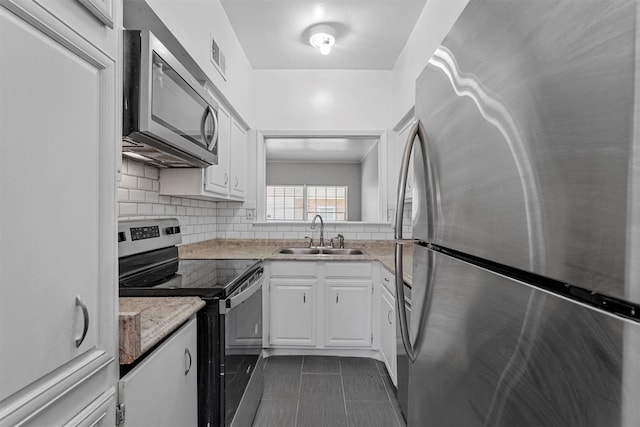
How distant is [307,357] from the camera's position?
2.75 m

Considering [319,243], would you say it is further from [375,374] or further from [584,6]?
[584,6]

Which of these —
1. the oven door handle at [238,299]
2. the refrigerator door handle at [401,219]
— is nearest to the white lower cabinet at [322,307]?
the oven door handle at [238,299]

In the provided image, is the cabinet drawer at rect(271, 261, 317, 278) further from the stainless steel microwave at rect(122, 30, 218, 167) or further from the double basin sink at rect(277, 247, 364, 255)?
the stainless steel microwave at rect(122, 30, 218, 167)

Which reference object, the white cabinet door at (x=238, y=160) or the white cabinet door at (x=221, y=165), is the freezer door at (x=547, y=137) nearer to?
the white cabinet door at (x=221, y=165)

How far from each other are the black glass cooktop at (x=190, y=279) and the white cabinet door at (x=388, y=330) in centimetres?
94

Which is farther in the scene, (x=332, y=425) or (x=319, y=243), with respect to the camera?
(x=319, y=243)

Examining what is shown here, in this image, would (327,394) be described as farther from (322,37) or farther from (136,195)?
(322,37)

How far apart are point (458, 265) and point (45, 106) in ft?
2.76

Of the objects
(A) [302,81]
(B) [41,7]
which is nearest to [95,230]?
(B) [41,7]

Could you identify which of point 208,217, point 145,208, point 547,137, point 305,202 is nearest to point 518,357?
point 547,137

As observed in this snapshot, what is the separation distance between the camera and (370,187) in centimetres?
351

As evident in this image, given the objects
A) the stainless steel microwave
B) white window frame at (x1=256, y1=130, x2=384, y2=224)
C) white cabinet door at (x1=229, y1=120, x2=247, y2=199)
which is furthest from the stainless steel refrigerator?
white window frame at (x1=256, y1=130, x2=384, y2=224)

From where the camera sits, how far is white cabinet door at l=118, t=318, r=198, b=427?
0.83 meters

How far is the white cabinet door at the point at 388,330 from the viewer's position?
86.0 inches
